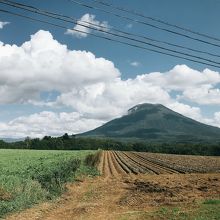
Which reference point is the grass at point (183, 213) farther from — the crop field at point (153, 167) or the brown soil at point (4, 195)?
the crop field at point (153, 167)

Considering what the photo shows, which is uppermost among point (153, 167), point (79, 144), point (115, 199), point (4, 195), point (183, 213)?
point (79, 144)

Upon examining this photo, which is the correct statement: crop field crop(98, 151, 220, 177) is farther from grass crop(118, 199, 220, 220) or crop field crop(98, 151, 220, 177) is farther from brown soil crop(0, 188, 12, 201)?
grass crop(118, 199, 220, 220)

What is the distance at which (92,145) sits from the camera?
513 feet

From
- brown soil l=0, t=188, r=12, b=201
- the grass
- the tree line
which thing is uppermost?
the tree line

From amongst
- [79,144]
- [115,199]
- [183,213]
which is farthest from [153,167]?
[79,144]

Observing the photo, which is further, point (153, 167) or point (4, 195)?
point (153, 167)

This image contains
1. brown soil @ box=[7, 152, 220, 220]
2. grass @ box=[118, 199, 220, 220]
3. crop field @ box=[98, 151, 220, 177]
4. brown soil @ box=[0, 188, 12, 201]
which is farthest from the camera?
crop field @ box=[98, 151, 220, 177]

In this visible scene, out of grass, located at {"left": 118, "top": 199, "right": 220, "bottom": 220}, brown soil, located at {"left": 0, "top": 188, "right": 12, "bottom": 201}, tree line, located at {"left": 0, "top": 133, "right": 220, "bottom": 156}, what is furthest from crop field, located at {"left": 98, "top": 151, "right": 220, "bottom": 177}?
tree line, located at {"left": 0, "top": 133, "right": 220, "bottom": 156}

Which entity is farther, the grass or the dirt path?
the dirt path

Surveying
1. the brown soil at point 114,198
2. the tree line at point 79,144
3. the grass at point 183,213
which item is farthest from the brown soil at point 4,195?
the tree line at point 79,144

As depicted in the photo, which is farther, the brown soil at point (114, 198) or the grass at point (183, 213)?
the brown soil at point (114, 198)

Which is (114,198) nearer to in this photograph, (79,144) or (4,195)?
(4,195)

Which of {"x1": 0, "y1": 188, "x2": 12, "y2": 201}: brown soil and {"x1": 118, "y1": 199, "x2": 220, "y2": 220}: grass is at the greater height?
{"x1": 0, "y1": 188, "x2": 12, "y2": 201}: brown soil

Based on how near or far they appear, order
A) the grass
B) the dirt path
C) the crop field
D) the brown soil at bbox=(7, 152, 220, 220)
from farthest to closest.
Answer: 1. the crop field
2. the brown soil at bbox=(7, 152, 220, 220)
3. the dirt path
4. the grass
